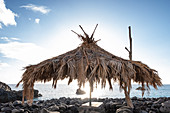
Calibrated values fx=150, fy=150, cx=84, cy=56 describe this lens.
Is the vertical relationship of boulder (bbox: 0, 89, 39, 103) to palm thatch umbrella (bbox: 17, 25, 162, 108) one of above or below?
below

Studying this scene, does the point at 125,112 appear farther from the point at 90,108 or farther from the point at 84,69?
the point at 84,69

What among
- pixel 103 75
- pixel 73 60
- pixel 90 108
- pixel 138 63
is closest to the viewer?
pixel 103 75

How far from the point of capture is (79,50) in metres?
3.89

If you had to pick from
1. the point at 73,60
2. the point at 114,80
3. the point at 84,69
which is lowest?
the point at 114,80

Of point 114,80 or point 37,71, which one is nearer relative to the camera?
point 37,71

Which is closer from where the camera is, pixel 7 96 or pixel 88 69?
pixel 88 69

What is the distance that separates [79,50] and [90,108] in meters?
1.67

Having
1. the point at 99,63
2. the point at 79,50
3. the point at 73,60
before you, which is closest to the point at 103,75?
the point at 99,63

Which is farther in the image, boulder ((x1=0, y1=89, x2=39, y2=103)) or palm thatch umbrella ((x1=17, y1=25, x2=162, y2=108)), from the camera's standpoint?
boulder ((x1=0, y1=89, x2=39, y2=103))

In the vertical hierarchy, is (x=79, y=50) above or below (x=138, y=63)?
above

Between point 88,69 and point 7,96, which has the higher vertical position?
point 88,69

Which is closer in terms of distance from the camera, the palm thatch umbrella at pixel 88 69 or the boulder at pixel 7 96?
the palm thatch umbrella at pixel 88 69

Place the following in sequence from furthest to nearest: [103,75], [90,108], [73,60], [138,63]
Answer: [90,108], [138,63], [73,60], [103,75]

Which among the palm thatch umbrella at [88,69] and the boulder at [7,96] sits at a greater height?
the palm thatch umbrella at [88,69]
